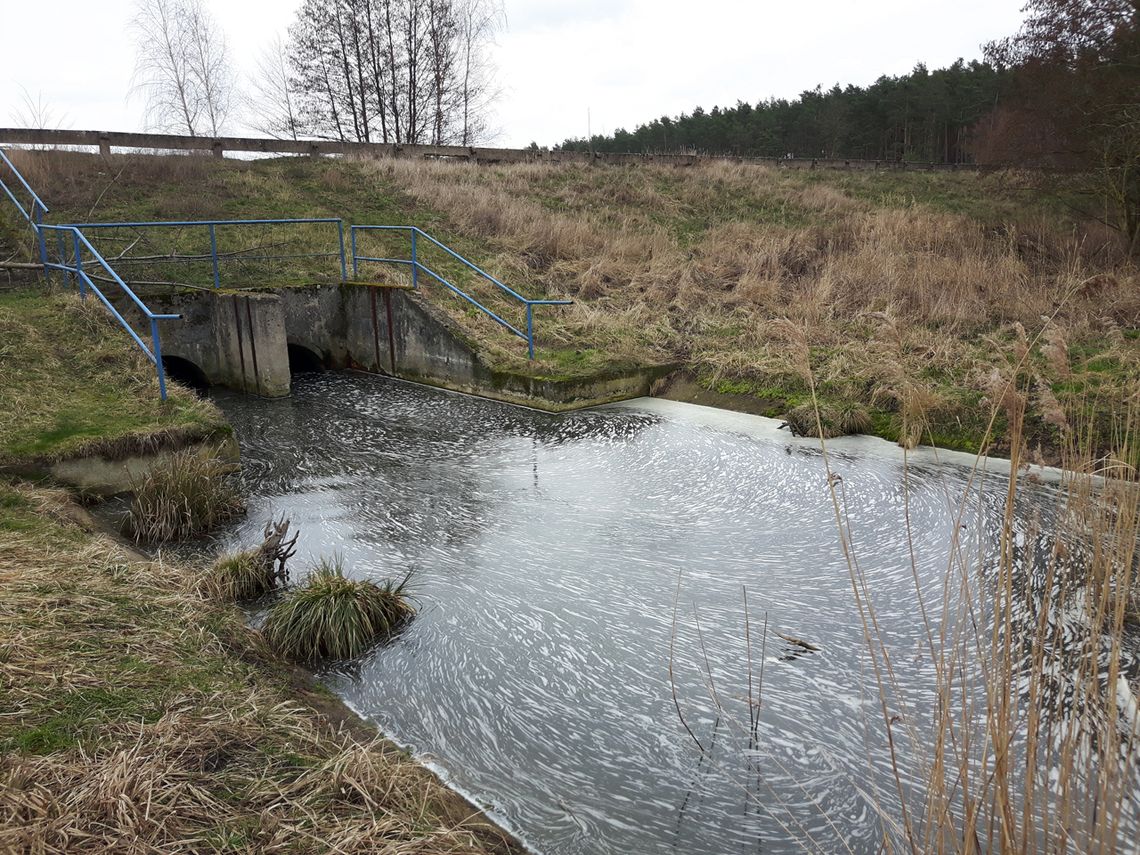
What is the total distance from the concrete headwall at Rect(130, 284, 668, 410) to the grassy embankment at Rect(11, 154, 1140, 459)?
1.27 ft

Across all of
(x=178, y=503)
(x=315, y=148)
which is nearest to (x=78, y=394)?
(x=178, y=503)

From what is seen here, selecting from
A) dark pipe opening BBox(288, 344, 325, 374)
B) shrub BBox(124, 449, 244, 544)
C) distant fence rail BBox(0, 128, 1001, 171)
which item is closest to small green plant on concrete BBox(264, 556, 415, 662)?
shrub BBox(124, 449, 244, 544)

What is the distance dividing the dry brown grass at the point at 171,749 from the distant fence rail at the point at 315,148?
58.2ft

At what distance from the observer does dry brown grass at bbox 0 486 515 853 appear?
296cm

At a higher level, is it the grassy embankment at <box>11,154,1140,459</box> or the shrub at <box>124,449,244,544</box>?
the grassy embankment at <box>11,154,1140,459</box>

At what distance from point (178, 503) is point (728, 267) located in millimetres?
12671

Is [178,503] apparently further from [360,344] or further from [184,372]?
[184,372]

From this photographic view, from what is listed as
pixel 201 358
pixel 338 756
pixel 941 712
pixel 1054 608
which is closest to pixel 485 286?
pixel 201 358

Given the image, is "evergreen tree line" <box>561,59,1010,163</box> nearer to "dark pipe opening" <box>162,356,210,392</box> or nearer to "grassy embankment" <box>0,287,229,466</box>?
"dark pipe opening" <box>162,356,210,392</box>

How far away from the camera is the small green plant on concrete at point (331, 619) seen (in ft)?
16.5

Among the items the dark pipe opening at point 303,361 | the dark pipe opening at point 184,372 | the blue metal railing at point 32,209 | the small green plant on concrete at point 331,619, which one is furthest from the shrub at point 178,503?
the dark pipe opening at point 303,361

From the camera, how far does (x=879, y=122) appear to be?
53.5 meters

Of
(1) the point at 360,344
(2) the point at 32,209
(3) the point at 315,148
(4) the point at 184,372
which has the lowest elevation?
(4) the point at 184,372

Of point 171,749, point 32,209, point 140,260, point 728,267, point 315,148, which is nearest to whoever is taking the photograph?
point 171,749
